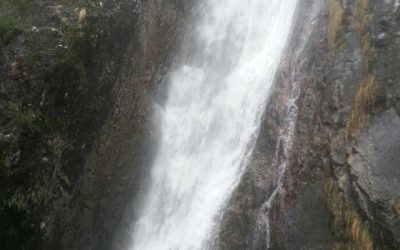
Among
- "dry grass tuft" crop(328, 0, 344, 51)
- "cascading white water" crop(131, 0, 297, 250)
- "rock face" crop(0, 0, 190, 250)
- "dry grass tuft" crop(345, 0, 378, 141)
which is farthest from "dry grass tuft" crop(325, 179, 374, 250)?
"rock face" crop(0, 0, 190, 250)

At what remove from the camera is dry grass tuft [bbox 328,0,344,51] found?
341 inches

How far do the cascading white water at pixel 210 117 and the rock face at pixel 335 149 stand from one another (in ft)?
1.85

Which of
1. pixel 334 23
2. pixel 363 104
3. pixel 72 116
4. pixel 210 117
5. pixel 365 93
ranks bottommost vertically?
pixel 72 116

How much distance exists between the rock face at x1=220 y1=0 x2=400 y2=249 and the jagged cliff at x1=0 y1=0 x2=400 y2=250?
2 cm

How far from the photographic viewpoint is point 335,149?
25.4ft

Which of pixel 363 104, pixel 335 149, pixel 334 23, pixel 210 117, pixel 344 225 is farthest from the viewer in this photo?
pixel 210 117

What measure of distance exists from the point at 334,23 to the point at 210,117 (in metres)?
3.57

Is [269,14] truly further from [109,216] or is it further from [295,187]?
[109,216]

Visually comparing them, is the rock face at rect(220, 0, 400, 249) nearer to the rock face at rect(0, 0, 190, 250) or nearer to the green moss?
the rock face at rect(0, 0, 190, 250)

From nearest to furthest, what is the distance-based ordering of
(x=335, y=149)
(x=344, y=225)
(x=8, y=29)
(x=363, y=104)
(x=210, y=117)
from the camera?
1. (x=8, y=29)
2. (x=344, y=225)
3. (x=363, y=104)
4. (x=335, y=149)
5. (x=210, y=117)

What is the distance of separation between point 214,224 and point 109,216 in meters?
2.24

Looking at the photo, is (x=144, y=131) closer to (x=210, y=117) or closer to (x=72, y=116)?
(x=210, y=117)

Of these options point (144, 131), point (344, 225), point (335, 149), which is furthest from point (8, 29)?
point (344, 225)

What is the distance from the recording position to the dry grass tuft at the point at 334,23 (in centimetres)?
867
